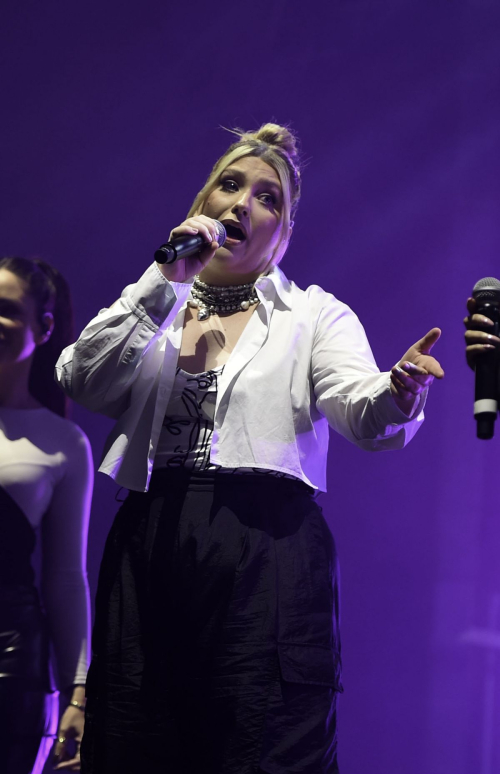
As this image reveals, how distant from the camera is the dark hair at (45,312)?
2.17 m

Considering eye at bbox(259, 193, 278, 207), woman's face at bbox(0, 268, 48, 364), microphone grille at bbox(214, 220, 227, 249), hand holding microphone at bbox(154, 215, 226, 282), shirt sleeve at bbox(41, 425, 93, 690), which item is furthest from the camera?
woman's face at bbox(0, 268, 48, 364)

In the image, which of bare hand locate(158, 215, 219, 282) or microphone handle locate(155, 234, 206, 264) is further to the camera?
bare hand locate(158, 215, 219, 282)

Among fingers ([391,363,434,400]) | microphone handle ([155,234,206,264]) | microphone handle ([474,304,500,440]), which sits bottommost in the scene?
microphone handle ([474,304,500,440])

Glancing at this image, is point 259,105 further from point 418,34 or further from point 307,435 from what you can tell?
point 307,435

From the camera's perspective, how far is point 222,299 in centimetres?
171

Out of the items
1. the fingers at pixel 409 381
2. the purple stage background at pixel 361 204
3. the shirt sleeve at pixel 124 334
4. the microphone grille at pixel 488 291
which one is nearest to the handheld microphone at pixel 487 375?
the microphone grille at pixel 488 291

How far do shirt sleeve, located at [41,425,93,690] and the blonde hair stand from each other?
2.46 ft

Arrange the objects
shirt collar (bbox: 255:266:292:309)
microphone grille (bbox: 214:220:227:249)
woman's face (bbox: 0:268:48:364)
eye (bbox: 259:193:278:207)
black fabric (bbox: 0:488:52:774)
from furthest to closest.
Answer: woman's face (bbox: 0:268:48:364) < black fabric (bbox: 0:488:52:774) < eye (bbox: 259:193:278:207) < shirt collar (bbox: 255:266:292:309) < microphone grille (bbox: 214:220:227:249)

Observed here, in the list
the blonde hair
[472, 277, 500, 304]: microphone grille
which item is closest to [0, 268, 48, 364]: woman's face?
the blonde hair

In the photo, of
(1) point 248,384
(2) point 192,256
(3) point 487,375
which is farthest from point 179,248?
(3) point 487,375

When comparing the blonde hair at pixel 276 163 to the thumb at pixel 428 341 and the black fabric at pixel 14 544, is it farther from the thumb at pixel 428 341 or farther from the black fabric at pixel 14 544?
the black fabric at pixel 14 544

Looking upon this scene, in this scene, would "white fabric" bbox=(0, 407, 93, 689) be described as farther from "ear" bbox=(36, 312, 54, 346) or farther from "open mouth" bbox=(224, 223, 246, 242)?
"open mouth" bbox=(224, 223, 246, 242)

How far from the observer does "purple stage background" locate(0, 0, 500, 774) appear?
2254 mm

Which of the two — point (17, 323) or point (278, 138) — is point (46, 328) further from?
point (278, 138)
